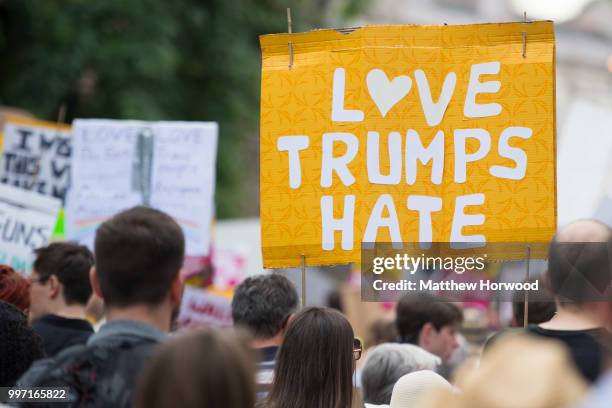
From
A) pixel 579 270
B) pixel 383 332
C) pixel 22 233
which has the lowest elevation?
pixel 383 332

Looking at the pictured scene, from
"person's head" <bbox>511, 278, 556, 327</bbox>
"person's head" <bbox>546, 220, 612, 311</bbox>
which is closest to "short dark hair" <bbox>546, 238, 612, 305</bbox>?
"person's head" <bbox>546, 220, 612, 311</bbox>

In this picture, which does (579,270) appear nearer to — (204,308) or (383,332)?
(383,332)

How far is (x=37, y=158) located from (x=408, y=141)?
12.8 feet

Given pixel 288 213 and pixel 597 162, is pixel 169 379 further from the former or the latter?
pixel 597 162

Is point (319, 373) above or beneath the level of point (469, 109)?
beneath

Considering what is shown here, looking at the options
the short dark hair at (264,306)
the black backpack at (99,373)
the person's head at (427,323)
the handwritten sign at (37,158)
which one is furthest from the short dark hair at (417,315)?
the black backpack at (99,373)

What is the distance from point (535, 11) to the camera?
16719mm

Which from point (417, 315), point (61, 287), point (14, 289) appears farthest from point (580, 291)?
point (417, 315)

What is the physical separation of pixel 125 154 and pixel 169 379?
514 centimetres

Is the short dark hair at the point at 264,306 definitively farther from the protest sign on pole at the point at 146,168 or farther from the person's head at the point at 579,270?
the protest sign on pole at the point at 146,168

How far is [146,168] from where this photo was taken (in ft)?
23.7

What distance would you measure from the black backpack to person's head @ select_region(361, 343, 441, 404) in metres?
2.01

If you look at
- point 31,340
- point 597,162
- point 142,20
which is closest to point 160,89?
point 142,20

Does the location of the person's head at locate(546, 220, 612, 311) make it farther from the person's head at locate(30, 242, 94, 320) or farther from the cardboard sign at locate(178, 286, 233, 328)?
the cardboard sign at locate(178, 286, 233, 328)
